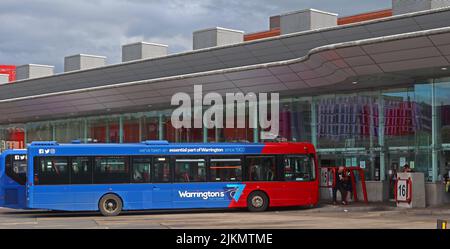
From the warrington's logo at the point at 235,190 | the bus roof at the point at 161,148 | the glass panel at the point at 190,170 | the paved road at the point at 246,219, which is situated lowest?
the paved road at the point at 246,219

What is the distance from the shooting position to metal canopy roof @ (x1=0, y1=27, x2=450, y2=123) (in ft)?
73.5

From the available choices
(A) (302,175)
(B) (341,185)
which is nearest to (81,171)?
(A) (302,175)

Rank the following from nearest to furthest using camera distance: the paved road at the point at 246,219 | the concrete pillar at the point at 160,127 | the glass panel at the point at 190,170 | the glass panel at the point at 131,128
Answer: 1. the paved road at the point at 246,219
2. the glass panel at the point at 190,170
3. the concrete pillar at the point at 160,127
4. the glass panel at the point at 131,128

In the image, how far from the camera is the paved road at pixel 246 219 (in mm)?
18703

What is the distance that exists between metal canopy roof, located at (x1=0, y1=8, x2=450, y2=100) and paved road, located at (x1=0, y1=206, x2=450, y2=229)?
710 cm

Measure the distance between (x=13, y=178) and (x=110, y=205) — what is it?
3.97 meters

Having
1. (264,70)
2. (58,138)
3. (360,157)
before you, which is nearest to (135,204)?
(264,70)

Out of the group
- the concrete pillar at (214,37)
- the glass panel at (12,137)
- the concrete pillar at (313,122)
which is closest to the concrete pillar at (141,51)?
the concrete pillar at (214,37)

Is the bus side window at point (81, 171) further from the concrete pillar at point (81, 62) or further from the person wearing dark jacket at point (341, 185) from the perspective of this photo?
the concrete pillar at point (81, 62)

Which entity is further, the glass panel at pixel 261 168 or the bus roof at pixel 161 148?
the glass panel at pixel 261 168

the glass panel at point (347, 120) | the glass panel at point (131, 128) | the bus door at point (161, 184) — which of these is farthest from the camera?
the glass panel at point (131, 128)

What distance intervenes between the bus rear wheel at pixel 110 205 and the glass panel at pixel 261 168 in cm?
498

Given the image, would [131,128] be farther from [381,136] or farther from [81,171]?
[381,136]

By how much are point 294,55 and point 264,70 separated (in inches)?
117
